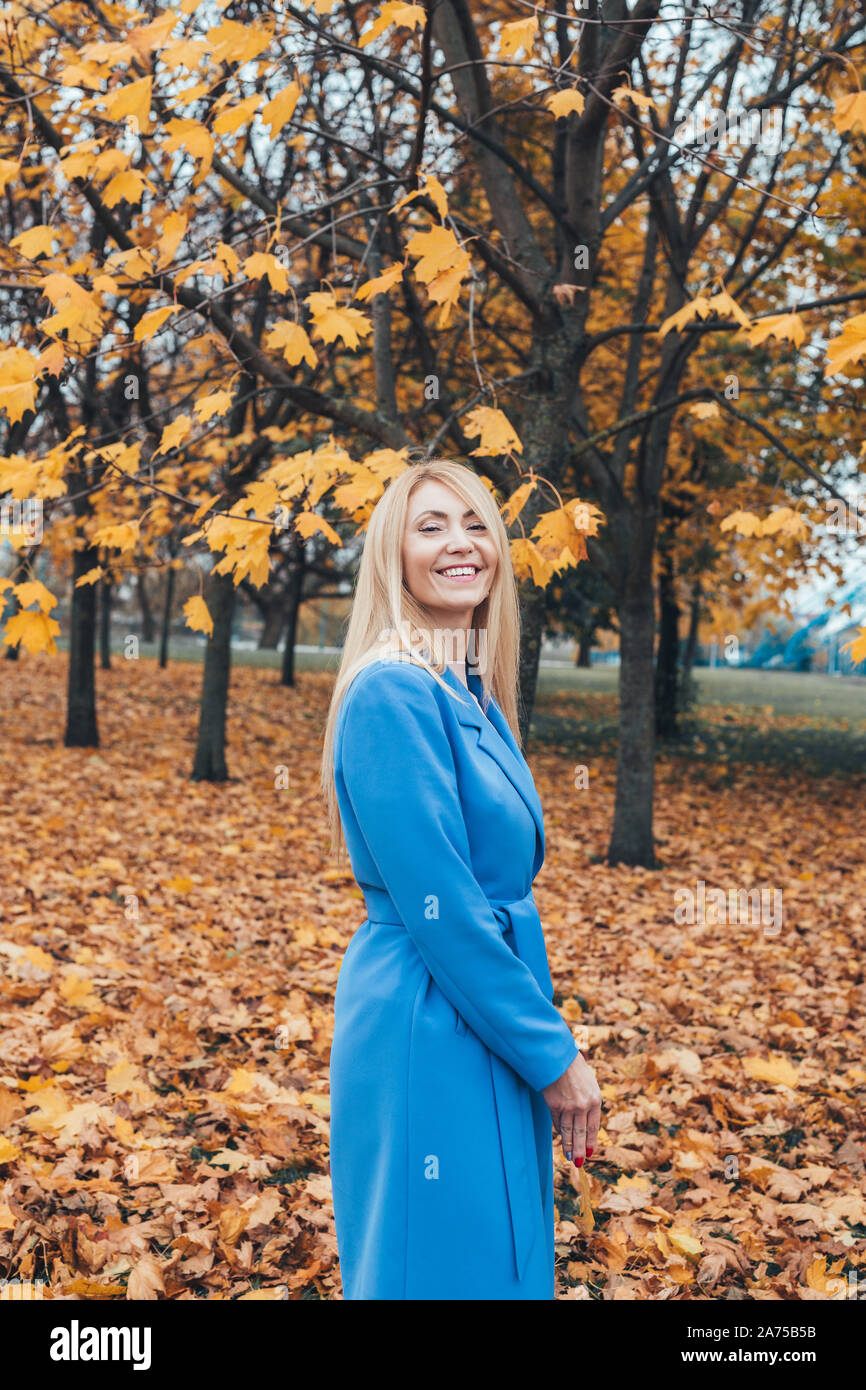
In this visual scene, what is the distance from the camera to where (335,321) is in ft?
12.6

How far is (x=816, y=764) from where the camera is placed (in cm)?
1501

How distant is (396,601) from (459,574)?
14 cm

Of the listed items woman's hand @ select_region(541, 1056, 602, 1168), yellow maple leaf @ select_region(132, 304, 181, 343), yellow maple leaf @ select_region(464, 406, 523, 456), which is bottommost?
woman's hand @ select_region(541, 1056, 602, 1168)

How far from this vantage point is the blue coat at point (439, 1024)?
163cm

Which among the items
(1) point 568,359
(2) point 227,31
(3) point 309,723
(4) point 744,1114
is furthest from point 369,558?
(3) point 309,723

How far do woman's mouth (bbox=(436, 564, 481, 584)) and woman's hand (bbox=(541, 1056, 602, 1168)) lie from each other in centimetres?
87

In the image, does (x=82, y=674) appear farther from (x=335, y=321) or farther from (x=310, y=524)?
(x=310, y=524)

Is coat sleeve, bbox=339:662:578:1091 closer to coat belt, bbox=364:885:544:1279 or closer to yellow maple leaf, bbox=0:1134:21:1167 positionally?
coat belt, bbox=364:885:544:1279

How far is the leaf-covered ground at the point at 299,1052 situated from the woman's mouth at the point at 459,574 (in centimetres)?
189

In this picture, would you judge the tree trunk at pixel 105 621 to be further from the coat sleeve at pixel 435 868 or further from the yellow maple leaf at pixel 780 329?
the coat sleeve at pixel 435 868

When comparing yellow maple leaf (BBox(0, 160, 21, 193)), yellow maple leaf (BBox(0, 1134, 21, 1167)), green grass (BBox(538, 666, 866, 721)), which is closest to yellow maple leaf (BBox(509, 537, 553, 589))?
yellow maple leaf (BBox(0, 160, 21, 193))

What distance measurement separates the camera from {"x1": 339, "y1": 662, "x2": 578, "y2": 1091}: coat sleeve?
1.62 m

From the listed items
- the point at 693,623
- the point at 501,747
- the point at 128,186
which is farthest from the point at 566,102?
the point at 693,623

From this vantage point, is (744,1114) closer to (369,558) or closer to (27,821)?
(369,558)
